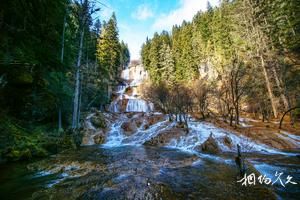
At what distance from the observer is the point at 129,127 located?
21.0m

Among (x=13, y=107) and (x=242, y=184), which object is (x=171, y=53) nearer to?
(x=13, y=107)

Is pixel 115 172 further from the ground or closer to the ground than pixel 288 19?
closer to the ground

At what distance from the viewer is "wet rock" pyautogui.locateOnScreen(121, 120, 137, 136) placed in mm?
19931

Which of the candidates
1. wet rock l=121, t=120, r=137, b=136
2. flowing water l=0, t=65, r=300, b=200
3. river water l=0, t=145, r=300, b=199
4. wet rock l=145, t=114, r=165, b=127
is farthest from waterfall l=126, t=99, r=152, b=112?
river water l=0, t=145, r=300, b=199

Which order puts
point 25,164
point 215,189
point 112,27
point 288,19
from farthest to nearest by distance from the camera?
point 112,27 < point 288,19 < point 25,164 < point 215,189

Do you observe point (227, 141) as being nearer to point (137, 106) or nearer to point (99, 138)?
point (99, 138)

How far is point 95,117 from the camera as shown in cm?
2377

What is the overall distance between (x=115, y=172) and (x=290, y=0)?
28479mm

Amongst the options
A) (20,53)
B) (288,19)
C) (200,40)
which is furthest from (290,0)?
(20,53)

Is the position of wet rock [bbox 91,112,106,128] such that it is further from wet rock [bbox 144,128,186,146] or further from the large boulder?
the large boulder

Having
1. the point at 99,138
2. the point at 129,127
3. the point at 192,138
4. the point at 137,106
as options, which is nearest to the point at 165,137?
the point at 192,138

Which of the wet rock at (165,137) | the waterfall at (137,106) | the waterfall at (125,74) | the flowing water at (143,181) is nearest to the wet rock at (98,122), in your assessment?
the wet rock at (165,137)

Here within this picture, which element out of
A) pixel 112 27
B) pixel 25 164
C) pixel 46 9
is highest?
pixel 112 27

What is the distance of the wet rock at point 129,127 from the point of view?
1993 cm
